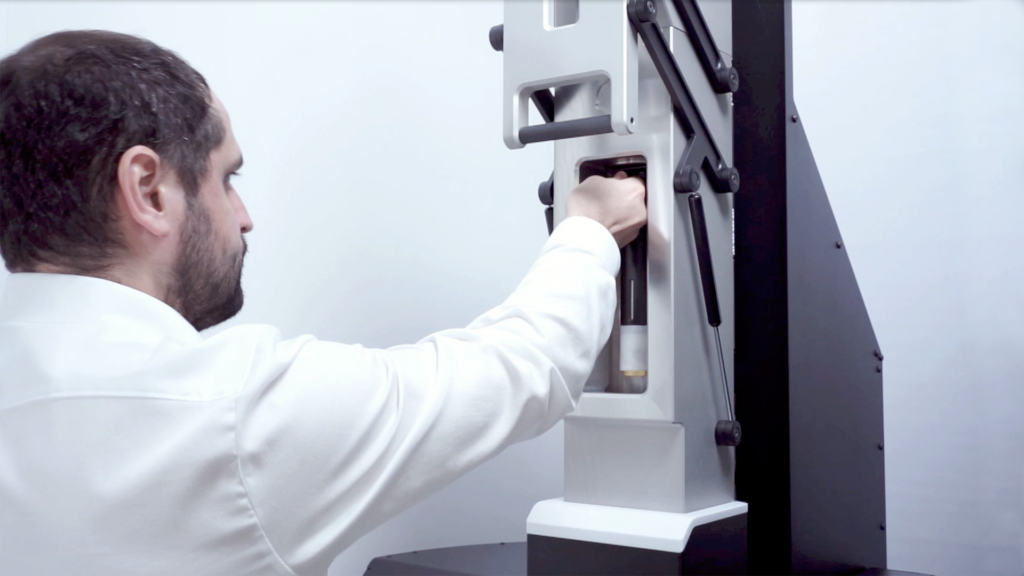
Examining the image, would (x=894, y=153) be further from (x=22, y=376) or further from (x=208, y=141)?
(x=22, y=376)

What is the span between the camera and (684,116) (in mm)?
965

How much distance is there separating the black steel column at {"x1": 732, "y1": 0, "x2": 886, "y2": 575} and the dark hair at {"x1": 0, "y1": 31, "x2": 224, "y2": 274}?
0.70m

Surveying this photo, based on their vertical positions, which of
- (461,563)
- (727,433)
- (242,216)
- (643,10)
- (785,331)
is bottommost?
(461,563)

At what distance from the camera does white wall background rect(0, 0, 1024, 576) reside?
155cm

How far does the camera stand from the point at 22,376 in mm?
689

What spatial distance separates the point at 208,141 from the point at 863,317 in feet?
2.99

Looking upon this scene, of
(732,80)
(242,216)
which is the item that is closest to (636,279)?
(732,80)

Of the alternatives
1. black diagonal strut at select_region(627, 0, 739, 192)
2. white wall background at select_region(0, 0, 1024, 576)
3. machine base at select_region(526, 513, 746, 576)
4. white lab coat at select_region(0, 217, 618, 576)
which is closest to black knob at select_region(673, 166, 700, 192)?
black diagonal strut at select_region(627, 0, 739, 192)

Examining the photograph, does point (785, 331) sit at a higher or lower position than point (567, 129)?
lower

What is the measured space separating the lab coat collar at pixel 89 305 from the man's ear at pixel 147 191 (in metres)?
0.07

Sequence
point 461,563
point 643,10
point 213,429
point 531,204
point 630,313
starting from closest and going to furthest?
point 213,429 < point 643,10 < point 630,313 < point 461,563 < point 531,204

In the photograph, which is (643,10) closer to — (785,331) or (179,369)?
(785,331)

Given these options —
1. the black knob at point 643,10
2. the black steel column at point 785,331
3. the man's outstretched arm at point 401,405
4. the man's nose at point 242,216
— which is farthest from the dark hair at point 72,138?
the black steel column at point 785,331

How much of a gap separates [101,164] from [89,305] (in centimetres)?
14
